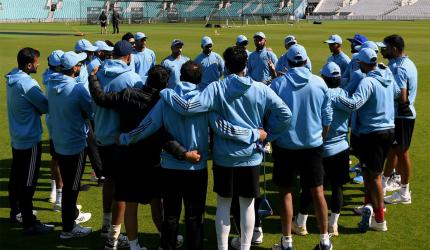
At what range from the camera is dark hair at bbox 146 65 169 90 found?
17.8 ft

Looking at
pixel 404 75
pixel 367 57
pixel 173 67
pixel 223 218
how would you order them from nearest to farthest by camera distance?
1. pixel 223 218
2. pixel 367 57
3. pixel 404 75
4. pixel 173 67

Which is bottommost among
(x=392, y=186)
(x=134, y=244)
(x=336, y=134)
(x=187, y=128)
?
(x=392, y=186)

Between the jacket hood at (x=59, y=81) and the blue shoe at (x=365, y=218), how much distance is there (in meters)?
3.73

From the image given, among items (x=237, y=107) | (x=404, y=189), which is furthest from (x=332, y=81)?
(x=404, y=189)

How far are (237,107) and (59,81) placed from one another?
83.9 inches

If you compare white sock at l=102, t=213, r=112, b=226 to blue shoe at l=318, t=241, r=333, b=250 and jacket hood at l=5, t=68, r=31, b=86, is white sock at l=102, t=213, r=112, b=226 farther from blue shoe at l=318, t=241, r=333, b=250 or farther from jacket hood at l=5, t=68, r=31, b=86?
blue shoe at l=318, t=241, r=333, b=250

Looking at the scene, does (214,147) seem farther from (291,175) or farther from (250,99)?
(291,175)

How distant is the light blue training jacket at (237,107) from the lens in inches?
197

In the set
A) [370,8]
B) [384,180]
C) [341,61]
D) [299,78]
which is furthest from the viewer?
[370,8]

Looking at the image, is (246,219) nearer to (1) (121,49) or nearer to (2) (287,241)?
(2) (287,241)

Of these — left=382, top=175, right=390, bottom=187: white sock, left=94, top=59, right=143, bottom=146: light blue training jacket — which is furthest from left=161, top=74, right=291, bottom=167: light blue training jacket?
left=382, top=175, right=390, bottom=187: white sock

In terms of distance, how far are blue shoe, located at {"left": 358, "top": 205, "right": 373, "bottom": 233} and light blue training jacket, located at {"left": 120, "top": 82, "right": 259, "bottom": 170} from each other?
2168 mm

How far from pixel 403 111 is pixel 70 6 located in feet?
248

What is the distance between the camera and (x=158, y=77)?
17.8ft
